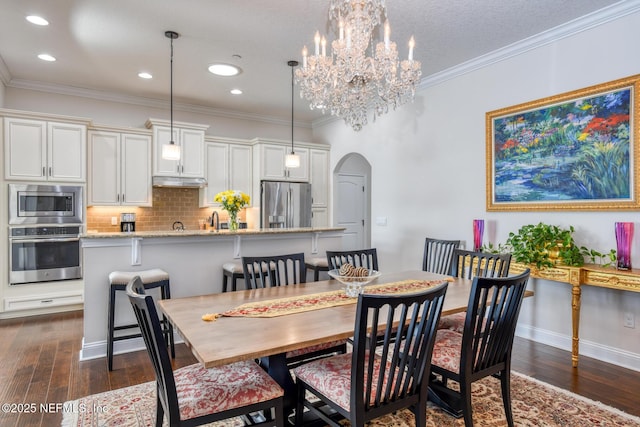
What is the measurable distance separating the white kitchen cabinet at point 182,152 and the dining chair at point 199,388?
3817 millimetres

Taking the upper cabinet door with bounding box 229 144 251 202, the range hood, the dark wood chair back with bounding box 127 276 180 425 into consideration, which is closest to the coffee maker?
the range hood

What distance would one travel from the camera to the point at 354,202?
7234mm

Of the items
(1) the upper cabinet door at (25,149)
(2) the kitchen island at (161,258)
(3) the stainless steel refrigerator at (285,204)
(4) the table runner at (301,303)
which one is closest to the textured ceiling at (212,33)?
(1) the upper cabinet door at (25,149)

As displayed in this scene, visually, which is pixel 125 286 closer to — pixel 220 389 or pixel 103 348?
pixel 103 348

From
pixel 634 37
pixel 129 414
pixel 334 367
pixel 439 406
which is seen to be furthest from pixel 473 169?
pixel 129 414

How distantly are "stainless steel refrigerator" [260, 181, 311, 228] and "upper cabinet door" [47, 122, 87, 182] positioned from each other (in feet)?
7.87

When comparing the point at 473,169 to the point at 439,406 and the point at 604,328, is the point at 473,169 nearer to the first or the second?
the point at 604,328

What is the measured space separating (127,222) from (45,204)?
98 centimetres

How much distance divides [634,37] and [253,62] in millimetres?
3420

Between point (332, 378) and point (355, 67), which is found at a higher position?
point (355, 67)

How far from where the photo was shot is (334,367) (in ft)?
5.87

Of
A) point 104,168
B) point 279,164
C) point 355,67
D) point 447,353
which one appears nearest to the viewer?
point 447,353

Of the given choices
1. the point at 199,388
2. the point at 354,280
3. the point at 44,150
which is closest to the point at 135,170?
the point at 44,150

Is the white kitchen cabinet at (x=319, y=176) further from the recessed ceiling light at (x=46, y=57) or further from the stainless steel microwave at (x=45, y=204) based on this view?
the recessed ceiling light at (x=46, y=57)
